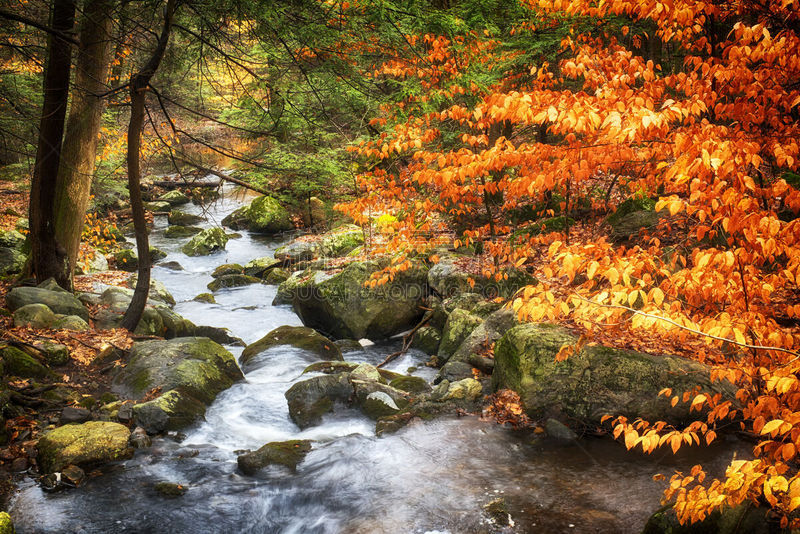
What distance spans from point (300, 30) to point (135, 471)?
5.94m

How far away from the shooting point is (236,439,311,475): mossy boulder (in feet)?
19.8

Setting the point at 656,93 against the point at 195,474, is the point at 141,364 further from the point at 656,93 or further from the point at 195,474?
the point at 656,93

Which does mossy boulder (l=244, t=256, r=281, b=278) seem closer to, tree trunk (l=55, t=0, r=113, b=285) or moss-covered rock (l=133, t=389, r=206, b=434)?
tree trunk (l=55, t=0, r=113, b=285)

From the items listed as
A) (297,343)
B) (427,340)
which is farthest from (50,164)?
(427,340)

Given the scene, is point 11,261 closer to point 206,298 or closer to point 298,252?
point 206,298

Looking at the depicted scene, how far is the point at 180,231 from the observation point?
21.0 m

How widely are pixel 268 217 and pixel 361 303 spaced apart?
37.5 ft

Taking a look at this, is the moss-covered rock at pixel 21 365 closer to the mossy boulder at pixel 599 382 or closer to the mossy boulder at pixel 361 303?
the mossy boulder at pixel 361 303

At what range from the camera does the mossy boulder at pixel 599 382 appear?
635 centimetres

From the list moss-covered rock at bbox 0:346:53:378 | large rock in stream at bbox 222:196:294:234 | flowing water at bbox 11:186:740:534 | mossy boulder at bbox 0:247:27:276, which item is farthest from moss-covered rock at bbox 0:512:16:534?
large rock in stream at bbox 222:196:294:234

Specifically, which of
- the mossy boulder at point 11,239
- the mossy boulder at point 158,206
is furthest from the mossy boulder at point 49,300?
the mossy boulder at point 158,206

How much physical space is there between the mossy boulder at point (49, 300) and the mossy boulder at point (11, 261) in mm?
3114

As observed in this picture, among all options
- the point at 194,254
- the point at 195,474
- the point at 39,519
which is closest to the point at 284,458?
the point at 195,474

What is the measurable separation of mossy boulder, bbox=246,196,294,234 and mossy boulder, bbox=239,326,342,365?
11357mm
